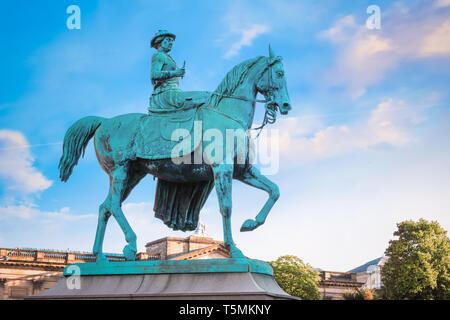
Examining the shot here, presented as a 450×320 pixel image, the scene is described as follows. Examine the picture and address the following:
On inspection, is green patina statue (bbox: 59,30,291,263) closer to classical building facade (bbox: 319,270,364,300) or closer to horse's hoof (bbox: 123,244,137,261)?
horse's hoof (bbox: 123,244,137,261)

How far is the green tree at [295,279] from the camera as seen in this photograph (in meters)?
44.0

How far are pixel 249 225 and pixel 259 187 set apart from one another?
2.46ft

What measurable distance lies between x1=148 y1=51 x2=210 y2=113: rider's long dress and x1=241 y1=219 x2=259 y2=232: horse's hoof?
2.32 m

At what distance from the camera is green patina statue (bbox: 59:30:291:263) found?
29.8 ft

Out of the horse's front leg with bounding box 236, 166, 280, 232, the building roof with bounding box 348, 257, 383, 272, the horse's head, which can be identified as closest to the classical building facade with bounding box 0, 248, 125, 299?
the horse's front leg with bounding box 236, 166, 280, 232

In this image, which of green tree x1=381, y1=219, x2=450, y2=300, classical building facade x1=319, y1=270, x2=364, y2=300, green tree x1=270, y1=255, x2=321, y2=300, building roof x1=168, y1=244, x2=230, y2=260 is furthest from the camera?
classical building facade x1=319, y1=270, x2=364, y2=300

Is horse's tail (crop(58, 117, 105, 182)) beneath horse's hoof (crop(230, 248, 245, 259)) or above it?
above

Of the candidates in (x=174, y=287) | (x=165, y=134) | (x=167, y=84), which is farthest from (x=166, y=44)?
(x=174, y=287)

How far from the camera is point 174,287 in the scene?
806cm

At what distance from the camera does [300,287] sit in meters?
44.3

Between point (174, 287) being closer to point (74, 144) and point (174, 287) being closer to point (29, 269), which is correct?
point (74, 144)

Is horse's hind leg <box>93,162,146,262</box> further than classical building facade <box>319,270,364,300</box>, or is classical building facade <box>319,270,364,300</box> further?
classical building facade <box>319,270,364,300</box>
